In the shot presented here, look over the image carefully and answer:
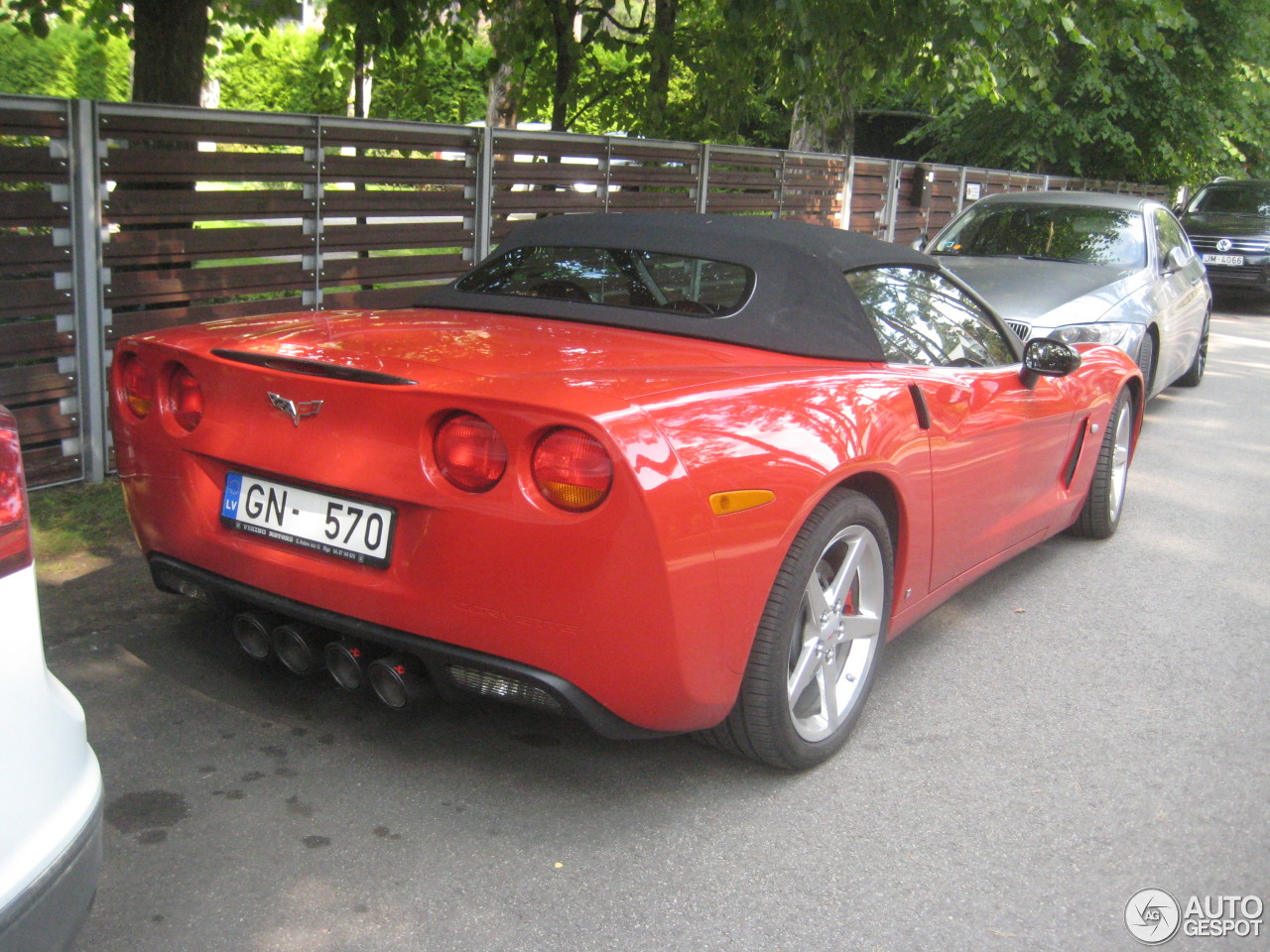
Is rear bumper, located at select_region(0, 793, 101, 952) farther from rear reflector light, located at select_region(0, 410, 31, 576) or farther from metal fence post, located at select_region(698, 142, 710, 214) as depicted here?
metal fence post, located at select_region(698, 142, 710, 214)

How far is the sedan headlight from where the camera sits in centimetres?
757

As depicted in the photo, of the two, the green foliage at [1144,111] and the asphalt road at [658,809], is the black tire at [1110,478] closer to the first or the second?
the asphalt road at [658,809]

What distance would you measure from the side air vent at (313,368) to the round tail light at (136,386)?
0.89 feet

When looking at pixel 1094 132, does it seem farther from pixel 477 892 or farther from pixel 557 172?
pixel 477 892

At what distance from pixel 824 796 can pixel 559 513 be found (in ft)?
3.66

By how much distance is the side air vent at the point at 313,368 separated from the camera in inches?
112

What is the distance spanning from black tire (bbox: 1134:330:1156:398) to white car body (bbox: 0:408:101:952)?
24.4 feet

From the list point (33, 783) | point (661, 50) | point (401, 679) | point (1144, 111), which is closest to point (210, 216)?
point (401, 679)

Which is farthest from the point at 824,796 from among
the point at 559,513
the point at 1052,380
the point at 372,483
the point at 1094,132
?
the point at 1094,132

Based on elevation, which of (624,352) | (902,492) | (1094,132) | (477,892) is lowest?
(477,892)

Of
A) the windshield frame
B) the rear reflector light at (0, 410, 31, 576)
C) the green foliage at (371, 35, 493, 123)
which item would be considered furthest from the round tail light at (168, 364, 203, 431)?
the green foliage at (371, 35, 493, 123)

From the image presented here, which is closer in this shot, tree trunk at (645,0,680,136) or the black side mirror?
the black side mirror

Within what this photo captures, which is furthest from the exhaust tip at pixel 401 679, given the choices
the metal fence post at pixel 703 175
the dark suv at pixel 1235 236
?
the dark suv at pixel 1235 236

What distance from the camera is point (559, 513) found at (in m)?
2.66
